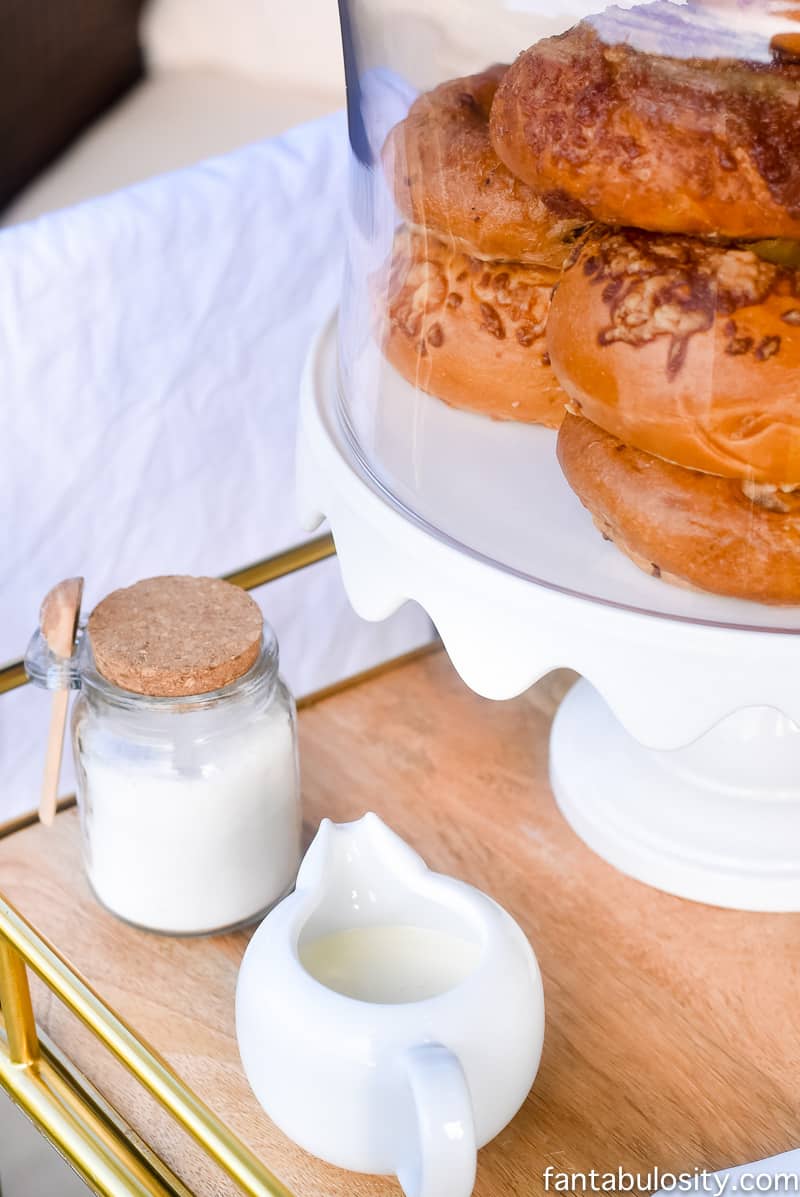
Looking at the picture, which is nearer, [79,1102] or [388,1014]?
[388,1014]

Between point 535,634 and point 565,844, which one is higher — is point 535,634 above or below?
above

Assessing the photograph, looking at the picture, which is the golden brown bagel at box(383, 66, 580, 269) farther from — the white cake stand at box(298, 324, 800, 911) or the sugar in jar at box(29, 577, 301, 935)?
the sugar in jar at box(29, 577, 301, 935)

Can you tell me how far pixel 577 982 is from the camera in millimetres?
566

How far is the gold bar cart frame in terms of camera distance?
17.6 inches

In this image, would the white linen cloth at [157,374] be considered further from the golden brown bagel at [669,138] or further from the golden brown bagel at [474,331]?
the golden brown bagel at [669,138]

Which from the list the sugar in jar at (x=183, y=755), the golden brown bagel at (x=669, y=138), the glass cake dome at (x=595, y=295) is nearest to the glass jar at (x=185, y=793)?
the sugar in jar at (x=183, y=755)

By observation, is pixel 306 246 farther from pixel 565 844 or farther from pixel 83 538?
pixel 565 844

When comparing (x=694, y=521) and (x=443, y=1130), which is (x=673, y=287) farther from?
(x=443, y=1130)

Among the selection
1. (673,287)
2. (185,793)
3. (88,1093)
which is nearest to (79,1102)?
(88,1093)

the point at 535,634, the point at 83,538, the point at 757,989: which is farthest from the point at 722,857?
the point at 83,538

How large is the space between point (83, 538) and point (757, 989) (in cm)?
51

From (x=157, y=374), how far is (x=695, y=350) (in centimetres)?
50

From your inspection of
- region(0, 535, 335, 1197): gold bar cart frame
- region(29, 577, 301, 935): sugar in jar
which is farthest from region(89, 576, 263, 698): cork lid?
region(0, 535, 335, 1197): gold bar cart frame

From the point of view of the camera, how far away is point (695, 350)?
433mm
